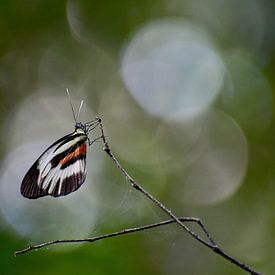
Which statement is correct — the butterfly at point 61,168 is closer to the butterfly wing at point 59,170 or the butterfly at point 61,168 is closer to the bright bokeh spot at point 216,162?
the butterfly wing at point 59,170

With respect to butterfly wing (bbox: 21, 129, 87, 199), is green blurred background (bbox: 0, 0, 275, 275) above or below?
above

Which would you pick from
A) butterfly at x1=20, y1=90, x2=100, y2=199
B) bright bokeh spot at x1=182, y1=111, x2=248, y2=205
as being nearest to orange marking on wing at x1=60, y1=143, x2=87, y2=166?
butterfly at x1=20, y1=90, x2=100, y2=199

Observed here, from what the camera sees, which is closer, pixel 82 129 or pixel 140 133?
pixel 82 129

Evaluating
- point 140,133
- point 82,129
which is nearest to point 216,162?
point 140,133

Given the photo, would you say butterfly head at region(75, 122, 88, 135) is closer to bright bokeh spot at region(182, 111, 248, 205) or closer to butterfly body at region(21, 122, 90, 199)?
butterfly body at region(21, 122, 90, 199)

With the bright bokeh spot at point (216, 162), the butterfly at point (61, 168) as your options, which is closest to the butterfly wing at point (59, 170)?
the butterfly at point (61, 168)

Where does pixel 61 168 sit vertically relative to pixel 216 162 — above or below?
below

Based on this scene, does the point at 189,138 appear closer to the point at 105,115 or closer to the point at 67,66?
the point at 105,115

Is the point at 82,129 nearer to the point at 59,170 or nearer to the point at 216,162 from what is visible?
the point at 59,170
